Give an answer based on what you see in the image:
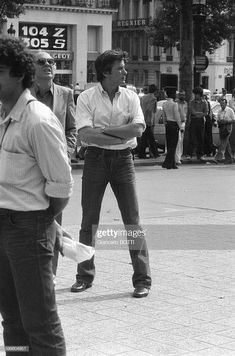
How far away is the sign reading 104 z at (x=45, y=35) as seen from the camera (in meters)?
57.3

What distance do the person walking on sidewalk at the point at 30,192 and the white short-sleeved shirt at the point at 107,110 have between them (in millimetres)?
2828

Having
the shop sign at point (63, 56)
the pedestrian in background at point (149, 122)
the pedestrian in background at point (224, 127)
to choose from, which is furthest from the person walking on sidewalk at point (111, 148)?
the shop sign at point (63, 56)

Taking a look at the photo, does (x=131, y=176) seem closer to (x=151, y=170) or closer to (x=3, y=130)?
(x=3, y=130)

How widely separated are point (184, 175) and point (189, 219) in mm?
6891

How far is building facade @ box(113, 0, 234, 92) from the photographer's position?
82.2 m

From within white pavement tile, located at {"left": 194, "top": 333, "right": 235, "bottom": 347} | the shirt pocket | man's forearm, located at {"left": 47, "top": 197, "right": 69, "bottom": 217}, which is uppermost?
the shirt pocket

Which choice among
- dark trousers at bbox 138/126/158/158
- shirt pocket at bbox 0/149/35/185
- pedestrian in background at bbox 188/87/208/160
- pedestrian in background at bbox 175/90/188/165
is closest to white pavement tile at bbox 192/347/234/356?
shirt pocket at bbox 0/149/35/185

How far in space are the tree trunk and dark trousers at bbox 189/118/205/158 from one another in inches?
82.5

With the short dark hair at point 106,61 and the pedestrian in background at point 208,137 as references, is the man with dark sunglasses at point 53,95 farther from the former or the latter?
the pedestrian in background at point 208,137

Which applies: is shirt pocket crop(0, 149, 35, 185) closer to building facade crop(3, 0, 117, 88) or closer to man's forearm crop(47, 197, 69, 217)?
man's forearm crop(47, 197, 69, 217)

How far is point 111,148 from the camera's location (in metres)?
7.09

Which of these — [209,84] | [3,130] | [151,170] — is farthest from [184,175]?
[209,84]

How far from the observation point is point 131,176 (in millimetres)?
7141

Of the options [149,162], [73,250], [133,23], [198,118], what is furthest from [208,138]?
[133,23]
